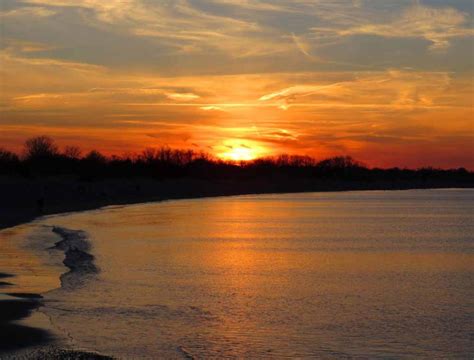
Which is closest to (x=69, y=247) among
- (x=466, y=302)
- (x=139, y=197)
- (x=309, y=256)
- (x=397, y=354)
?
(x=309, y=256)

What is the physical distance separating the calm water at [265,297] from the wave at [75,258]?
12.6 inches

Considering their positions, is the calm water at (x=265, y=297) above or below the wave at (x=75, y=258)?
below

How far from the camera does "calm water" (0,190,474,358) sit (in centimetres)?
1412

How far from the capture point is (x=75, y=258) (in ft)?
88.9

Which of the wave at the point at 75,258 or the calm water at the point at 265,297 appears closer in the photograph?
the calm water at the point at 265,297

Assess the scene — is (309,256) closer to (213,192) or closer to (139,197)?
(139,197)

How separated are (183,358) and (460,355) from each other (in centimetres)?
504

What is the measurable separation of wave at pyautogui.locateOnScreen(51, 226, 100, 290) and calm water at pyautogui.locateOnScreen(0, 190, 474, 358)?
1.05ft

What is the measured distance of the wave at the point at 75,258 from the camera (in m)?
21.3

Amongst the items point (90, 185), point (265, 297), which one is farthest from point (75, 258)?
point (90, 185)

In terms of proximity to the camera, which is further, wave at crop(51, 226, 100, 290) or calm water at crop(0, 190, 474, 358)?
wave at crop(51, 226, 100, 290)

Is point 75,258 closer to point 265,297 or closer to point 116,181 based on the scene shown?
point 265,297

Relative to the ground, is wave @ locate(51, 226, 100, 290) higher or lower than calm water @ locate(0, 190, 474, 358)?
higher

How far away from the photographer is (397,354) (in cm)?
1348
